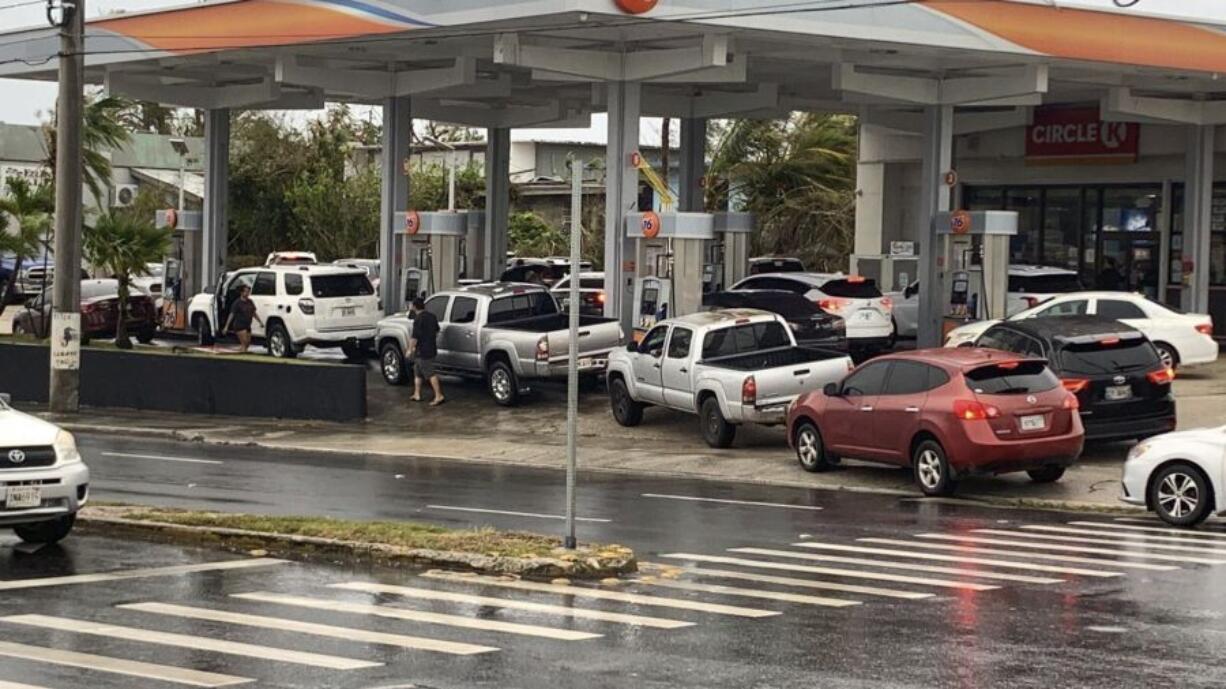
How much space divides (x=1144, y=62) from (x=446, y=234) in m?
14.2

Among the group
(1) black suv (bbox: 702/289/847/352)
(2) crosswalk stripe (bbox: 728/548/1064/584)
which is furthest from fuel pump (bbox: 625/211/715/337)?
(2) crosswalk stripe (bbox: 728/548/1064/584)

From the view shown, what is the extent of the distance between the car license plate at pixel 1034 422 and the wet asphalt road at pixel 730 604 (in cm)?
108

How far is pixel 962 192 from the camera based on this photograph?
166 ft

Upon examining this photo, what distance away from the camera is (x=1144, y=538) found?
59.9ft

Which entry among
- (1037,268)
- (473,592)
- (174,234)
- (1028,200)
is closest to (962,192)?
(1028,200)

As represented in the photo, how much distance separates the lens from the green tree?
198 feet

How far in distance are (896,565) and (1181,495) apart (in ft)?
15.0

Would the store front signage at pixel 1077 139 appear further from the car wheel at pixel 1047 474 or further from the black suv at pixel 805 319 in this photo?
the car wheel at pixel 1047 474

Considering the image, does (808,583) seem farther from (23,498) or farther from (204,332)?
(204,332)

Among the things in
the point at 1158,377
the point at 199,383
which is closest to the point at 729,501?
the point at 1158,377

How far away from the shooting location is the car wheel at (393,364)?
35612mm

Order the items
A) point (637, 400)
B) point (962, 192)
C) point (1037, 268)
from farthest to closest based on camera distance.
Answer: point (962, 192), point (1037, 268), point (637, 400)

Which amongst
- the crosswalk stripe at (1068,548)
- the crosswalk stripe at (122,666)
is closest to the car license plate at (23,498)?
the crosswalk stripe at (122,666)

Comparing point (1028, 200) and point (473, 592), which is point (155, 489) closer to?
point (473, 592)
